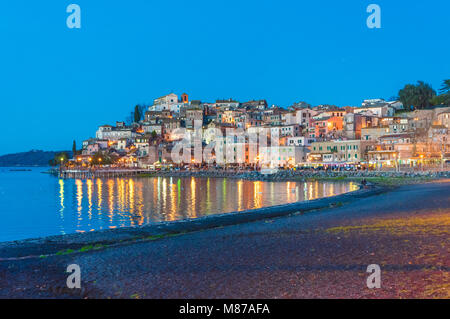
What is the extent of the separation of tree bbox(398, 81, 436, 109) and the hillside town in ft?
8.44

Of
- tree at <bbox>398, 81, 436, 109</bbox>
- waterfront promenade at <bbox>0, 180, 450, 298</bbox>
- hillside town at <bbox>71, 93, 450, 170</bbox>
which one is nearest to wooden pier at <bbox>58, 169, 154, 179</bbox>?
hillside town at <bbox>71, 93, 450, 170</bbox>

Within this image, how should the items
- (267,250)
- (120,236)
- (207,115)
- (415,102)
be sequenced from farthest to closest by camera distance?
1. (207,115)
2. (415,102)
3. (120,236)
4. (267,250)

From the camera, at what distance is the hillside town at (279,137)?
223ft

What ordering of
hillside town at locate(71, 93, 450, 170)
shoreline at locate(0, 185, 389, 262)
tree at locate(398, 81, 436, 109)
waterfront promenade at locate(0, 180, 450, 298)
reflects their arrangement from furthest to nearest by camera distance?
tree at locate(398, 81, 436, 109), hillside town at locate(71, 93, 450, 170), shoreline at locate(0, 185, 389, 262), waterfront promenade at locate(0, 180, 450, 298)

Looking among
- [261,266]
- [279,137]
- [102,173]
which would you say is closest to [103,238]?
[261,266]

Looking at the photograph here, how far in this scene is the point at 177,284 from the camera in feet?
27.1

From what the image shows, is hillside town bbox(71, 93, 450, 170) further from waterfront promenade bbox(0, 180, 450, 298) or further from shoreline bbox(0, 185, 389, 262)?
waterfront promenade bbox(0, 180, 450, 298)

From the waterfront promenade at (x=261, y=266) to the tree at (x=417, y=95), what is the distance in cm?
8589

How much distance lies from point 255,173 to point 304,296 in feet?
255

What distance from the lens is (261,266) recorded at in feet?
31.1

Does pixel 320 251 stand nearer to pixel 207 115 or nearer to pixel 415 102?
pixel 415 102

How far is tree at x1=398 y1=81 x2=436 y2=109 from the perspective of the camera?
91.0 metres
